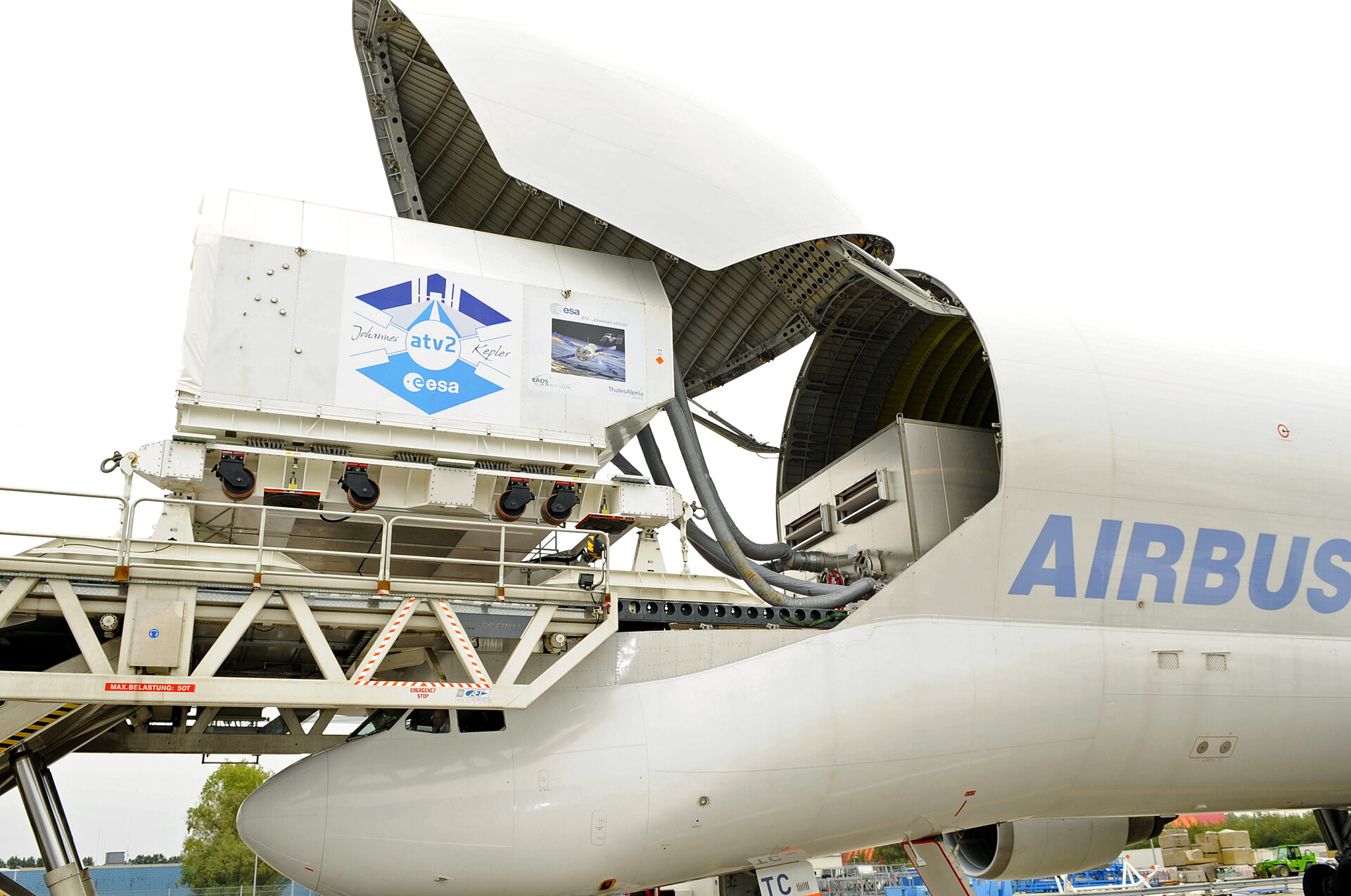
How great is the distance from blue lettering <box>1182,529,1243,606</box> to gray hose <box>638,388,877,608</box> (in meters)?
3.96

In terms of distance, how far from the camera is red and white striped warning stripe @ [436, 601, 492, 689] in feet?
27.2

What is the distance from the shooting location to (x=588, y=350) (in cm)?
1052

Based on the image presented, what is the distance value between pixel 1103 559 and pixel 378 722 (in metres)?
8.21

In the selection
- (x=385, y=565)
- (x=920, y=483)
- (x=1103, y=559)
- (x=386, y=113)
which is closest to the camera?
(x=385, y=565)

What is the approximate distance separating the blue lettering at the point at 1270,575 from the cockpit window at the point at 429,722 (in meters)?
9.65

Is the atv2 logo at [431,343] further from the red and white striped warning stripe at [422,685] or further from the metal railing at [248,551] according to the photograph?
the red and white striped warning stripe at [422,685]

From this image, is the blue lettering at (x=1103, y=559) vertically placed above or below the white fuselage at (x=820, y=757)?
above

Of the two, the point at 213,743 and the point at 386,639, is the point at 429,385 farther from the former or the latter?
the point at 213,743

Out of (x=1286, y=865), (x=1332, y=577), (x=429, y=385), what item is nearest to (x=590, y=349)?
(x=429, y=385)

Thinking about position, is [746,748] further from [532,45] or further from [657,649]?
[532,45]

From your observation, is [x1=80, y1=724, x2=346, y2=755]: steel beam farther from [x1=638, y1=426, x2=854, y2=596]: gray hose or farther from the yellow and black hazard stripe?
[x1=638, y1=426, x2=854, y2=596]: gray hose

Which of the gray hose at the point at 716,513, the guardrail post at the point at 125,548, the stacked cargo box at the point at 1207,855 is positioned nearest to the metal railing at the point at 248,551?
the guardrail post at the point at 125,548

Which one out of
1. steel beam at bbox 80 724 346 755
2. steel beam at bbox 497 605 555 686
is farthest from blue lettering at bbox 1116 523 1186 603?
steel beam at bbox 80 724 346 755

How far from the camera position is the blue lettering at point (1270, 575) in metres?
11.9
